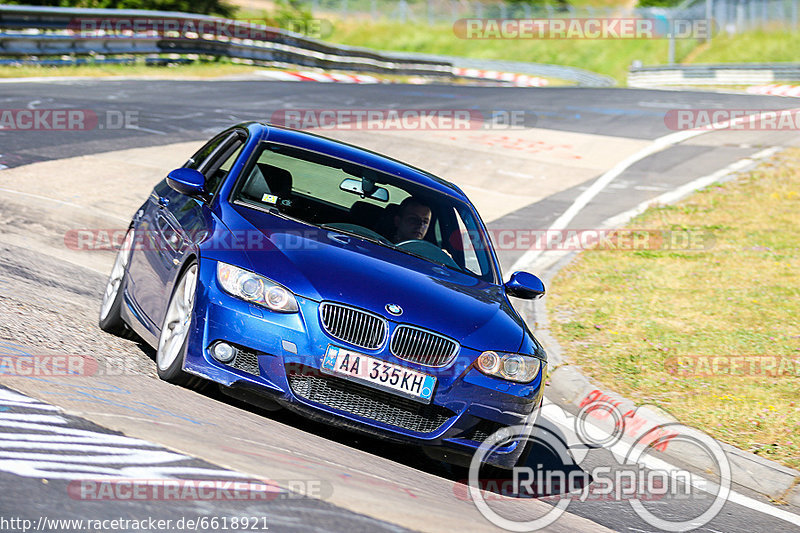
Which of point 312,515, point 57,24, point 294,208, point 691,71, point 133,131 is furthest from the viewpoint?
point 691,71

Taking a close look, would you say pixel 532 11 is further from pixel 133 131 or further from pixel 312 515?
pixel 312 515

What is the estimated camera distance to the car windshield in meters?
6.55

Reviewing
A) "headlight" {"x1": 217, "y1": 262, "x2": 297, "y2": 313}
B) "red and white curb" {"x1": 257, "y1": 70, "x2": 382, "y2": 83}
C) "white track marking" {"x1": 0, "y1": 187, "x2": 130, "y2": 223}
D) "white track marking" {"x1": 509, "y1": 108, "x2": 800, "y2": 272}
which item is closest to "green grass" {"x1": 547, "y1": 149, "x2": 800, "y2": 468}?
"white track marking" {"x1": 509, "y1": 108, "x2": 800, "y2": 272}

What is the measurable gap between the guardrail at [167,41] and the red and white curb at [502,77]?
7.09 feet

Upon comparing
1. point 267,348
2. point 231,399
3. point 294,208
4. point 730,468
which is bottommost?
point 730,468

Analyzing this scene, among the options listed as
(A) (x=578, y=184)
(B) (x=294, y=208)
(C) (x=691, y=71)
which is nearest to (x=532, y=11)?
(C) (x=691, y=71)

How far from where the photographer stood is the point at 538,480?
5926 millimetres

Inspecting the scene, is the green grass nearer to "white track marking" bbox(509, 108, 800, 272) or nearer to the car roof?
"white track marking" bbox(509, 108, 800, 272)

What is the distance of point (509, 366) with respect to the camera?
5.57m

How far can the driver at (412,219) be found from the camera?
22.2ft

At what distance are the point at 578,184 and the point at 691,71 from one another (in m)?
25.7

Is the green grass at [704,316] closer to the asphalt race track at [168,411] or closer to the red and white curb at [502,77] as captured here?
the asphalt race track at [168,411]

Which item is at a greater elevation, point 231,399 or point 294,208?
point 294,208

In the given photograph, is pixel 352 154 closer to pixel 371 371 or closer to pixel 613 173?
pixel 371 371
